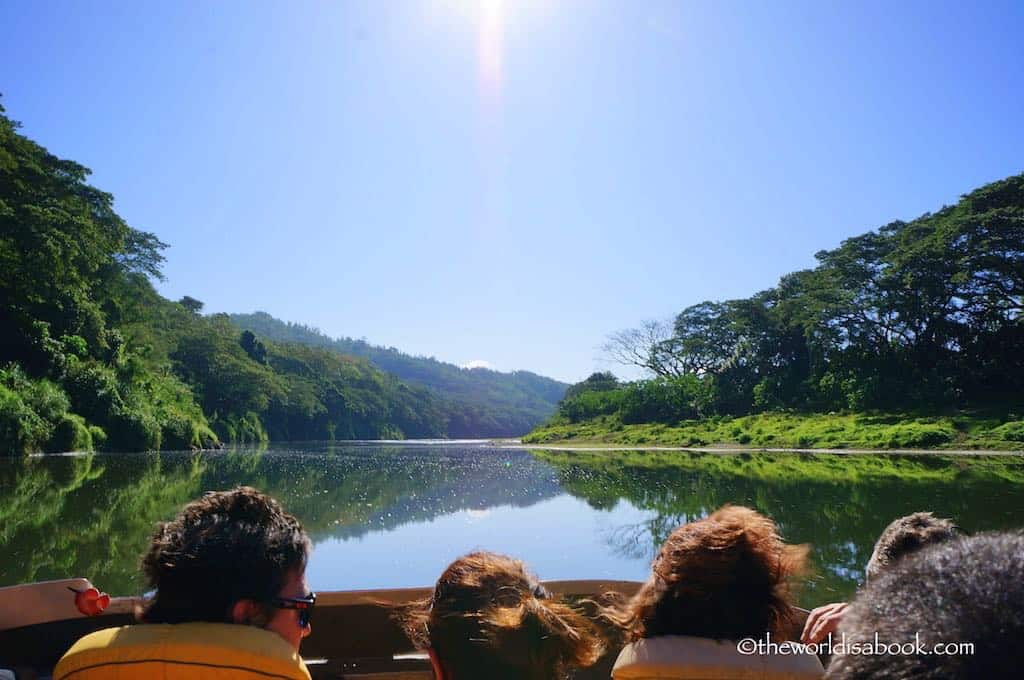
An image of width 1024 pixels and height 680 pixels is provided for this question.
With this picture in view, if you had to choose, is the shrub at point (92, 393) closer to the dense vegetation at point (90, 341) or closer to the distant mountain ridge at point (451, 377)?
the dense vegetation at point (90, 341)

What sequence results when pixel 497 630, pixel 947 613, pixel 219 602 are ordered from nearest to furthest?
pixel 947 613, pixel 219 602, pixel 497 630

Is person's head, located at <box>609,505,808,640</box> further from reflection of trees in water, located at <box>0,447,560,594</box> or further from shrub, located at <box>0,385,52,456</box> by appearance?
shrub, located at <box>0,385,52,456</box>

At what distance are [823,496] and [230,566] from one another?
10170 mm

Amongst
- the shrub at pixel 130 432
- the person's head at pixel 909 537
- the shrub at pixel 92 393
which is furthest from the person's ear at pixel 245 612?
the shrub at pixel 130 432

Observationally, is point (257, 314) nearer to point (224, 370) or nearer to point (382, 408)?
point (382, 408)

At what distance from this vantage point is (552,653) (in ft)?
4.13

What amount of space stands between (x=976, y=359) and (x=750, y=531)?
29.5 m

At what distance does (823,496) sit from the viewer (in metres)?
9.95

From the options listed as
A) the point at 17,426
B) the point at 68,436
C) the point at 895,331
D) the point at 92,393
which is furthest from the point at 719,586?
the point at 895,331

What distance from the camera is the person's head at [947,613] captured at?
519 mm

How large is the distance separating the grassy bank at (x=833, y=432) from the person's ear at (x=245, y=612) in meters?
21.4

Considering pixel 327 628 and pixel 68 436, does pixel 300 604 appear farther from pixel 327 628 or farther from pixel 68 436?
pixel 68 436

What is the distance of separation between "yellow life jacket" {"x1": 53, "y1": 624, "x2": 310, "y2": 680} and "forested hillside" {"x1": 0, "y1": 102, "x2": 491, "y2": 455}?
Answer: 1857cm

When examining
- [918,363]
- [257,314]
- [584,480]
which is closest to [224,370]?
[584,480]
